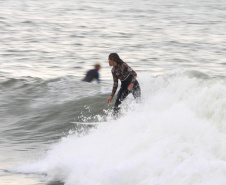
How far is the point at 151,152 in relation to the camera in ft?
24.2

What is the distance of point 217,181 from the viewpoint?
251 inches

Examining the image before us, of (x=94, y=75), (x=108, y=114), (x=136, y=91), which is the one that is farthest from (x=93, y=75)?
(x=136, y=91)

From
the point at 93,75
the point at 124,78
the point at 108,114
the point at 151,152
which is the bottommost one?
the point at 108,114

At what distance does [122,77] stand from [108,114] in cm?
244

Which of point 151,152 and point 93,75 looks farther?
point 93,75

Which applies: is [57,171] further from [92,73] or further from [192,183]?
[92,73]

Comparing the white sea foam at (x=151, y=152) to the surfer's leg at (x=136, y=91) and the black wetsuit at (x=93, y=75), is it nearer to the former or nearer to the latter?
the surfer's leg at (x=136, y=91)

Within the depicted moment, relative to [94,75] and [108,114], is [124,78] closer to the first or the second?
[108,114]

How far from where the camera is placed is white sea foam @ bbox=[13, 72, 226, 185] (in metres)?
6.75

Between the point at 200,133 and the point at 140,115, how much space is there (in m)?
1.56

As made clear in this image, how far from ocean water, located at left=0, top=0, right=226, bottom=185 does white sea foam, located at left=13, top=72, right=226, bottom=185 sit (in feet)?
0.06

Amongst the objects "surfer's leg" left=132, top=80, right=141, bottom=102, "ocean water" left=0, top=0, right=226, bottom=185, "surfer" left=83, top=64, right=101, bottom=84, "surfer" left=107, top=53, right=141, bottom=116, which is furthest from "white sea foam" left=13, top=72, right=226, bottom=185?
"surfer" left=83, top=64, right=101, bottom=84

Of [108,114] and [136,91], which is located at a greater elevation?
[136,91]

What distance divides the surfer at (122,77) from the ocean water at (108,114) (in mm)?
302
